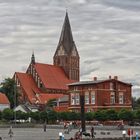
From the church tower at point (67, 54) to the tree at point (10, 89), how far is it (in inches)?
1287

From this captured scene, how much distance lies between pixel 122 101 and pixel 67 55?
175 ft

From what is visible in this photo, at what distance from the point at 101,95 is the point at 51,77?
46.1 metres

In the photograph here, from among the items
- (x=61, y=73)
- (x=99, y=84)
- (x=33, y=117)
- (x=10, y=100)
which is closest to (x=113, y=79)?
(x=99, y=84)

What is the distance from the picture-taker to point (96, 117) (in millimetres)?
100062

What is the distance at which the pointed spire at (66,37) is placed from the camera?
17388 cm

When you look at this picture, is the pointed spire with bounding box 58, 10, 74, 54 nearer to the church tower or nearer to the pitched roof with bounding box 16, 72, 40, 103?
the church tower

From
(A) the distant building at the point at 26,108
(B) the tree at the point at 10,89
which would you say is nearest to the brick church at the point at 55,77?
(B) the tree at the point at 10,89

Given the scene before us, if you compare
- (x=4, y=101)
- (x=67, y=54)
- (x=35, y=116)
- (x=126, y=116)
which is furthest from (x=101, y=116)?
(x=67, y=54)

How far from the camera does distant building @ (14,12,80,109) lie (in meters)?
158

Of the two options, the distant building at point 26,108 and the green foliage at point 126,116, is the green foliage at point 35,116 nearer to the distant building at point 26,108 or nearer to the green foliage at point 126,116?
the distant building at point 26,108

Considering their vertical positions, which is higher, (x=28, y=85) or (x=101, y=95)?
(x=28, y=85)

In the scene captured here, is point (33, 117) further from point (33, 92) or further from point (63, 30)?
point (63, 30)

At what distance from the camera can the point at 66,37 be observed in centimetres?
17462

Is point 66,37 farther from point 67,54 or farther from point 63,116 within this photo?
point 63,116
